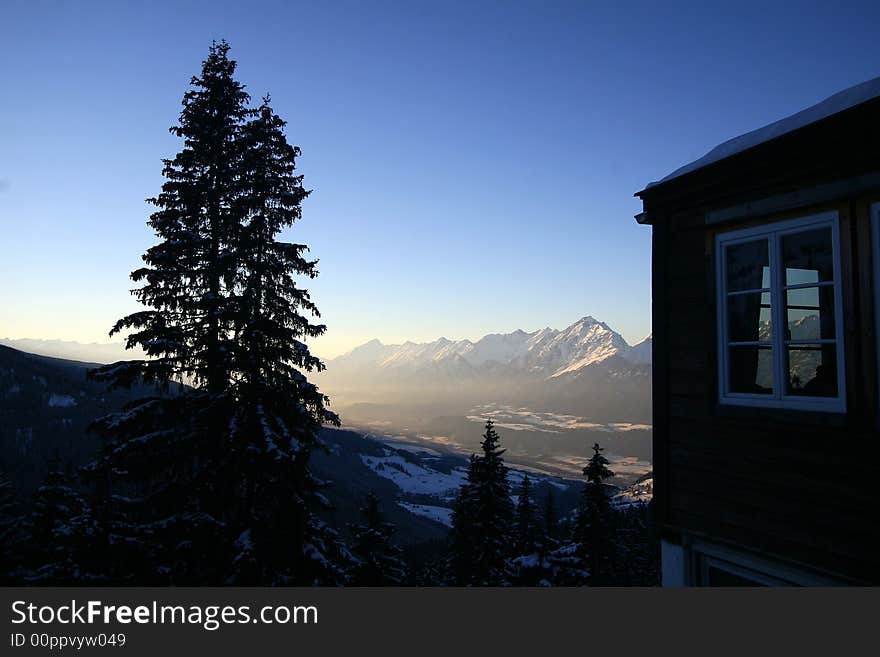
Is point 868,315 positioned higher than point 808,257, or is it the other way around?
point 808,257

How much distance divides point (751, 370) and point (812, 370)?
58 cm

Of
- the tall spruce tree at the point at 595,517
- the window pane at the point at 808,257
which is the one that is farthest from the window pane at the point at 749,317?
the tall spruce tree at the point at 595,517

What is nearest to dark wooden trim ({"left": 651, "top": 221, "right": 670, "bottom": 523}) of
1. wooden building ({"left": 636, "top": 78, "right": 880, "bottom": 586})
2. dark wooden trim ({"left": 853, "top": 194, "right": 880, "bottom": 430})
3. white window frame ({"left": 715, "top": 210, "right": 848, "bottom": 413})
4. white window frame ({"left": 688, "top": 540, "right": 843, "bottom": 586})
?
wooden building ({"left": 636, "top": 78, "right": 880, "bottom": 586})

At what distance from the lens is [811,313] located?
545 cm

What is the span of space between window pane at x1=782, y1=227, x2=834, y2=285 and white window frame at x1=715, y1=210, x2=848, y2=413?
86 millimetres

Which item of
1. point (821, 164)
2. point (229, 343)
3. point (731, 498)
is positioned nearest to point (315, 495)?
point (229, 343)

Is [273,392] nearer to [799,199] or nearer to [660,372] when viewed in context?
[660,372]

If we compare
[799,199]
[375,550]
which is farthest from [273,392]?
[375,550]

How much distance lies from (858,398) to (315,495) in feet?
41.0

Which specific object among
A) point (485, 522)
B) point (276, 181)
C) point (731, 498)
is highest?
point (276, 181)

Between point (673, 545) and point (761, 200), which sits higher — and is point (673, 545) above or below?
below

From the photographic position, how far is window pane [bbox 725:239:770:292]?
5.87 metres
